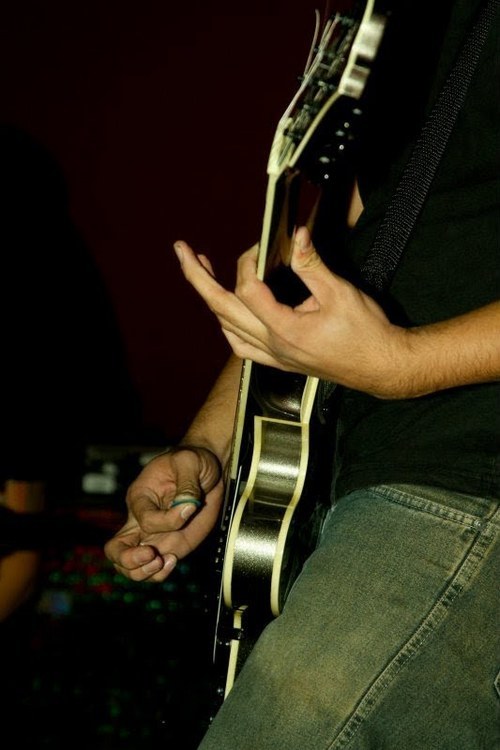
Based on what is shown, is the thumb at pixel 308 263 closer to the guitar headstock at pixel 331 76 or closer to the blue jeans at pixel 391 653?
the guitar headstock at pixel 331 76

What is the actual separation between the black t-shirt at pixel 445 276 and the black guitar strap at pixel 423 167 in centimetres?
2

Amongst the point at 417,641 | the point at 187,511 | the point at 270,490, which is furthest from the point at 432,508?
the point at 187,511

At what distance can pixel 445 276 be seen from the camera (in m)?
0.98

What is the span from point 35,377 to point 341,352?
68.8 inches

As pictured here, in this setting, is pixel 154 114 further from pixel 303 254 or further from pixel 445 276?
pixel 303 254

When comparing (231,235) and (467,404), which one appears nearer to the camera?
(467,404)

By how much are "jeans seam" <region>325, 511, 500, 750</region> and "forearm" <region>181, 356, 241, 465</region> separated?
586 millimetres

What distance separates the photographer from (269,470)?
1.07 meters

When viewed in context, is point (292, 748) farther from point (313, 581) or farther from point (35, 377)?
point (35, 377)

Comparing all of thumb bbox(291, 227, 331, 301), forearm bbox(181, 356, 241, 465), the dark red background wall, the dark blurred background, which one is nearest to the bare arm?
thumb bbox(291, 227, 331, 301)

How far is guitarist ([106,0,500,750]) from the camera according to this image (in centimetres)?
80

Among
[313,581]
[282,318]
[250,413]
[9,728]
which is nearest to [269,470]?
[250,413]

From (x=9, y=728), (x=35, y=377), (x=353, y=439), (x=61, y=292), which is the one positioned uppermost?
(x=353, y=439)

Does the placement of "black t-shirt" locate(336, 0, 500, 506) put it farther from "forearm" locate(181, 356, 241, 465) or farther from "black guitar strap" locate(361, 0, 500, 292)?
"forearm" locate(181, 356, 241, 465)
